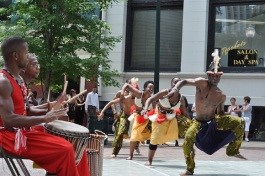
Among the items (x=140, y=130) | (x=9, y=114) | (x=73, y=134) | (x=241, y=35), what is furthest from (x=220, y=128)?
(x=241, y=35)

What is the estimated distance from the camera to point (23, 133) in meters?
5.33

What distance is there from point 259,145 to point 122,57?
7.09m

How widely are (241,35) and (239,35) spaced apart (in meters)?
0.08

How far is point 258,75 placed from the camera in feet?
70.3

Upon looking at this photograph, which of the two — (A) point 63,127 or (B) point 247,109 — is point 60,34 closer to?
(B) point 247,109

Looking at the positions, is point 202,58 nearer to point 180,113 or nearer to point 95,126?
point 95,126

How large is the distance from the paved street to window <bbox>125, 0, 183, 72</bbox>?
7.89 metres

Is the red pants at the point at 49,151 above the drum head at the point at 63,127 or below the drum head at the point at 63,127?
below

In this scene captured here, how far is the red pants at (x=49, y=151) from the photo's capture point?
519 centimetres

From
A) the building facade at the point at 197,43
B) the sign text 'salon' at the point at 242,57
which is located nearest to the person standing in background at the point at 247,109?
the building facade at the point at 197,43

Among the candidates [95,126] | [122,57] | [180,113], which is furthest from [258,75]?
[180,113]

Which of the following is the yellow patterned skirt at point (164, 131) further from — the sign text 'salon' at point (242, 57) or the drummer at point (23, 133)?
the sign text 'salon' at point (242, 57)

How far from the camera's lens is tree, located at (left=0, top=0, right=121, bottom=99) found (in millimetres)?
16953

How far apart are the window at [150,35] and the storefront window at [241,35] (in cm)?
172
